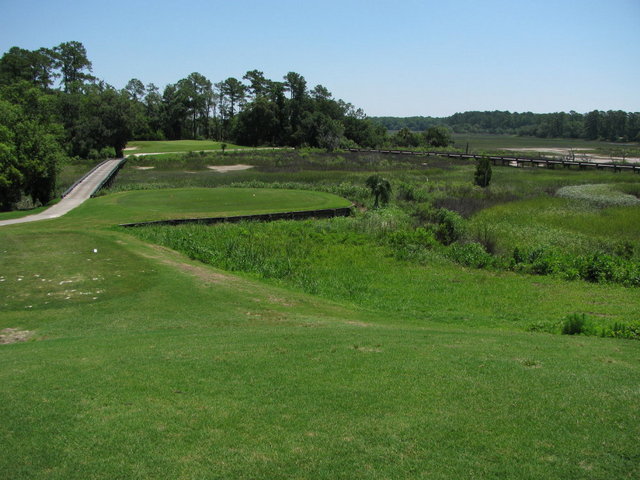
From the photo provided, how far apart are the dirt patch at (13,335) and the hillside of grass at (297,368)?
93 millimetres

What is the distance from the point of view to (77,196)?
39875 mm

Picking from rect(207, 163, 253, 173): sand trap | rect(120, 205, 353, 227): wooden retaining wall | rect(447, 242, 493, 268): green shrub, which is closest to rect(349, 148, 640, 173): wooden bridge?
rect(207, 163, 253, 173): sand trap

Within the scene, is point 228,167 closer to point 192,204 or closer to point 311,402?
point 192,204

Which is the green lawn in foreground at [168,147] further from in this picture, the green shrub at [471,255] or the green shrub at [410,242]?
the green shrub at [471,255]

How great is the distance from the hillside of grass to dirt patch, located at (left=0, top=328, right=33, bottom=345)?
0.09 meters

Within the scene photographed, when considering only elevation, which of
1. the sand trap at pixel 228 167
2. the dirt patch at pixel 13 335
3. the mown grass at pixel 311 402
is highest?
the sand trap at pixel 228 167

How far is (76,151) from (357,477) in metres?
77.8

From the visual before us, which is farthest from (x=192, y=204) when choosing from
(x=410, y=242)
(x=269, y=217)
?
(x=410, y=242)

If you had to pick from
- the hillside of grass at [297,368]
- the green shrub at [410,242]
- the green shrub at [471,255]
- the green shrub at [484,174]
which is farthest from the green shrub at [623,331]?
the green shrub at [484,174]

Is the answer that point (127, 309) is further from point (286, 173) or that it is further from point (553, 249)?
point (286, 173)

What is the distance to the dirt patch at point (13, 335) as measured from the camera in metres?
11.9

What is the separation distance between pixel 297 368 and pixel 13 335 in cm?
757

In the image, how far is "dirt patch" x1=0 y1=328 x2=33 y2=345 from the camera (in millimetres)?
11921

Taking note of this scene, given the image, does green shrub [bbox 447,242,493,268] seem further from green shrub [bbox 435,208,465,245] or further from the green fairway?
the green fairway
